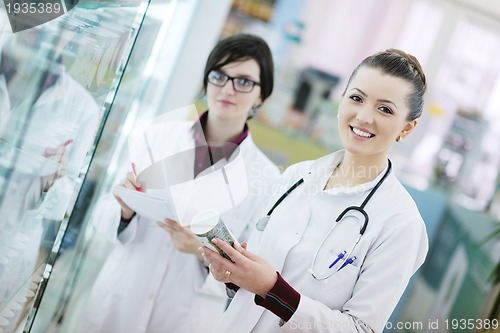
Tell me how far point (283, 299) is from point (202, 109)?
1.36 meters

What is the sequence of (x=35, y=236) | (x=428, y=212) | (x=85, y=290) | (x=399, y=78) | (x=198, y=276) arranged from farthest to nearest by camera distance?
(x=428, y=212) < (x=85, y=290) < (x=198, y=276) < (x=35, y=236) < (x=399, y=78)

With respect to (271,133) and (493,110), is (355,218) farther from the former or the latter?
(493,110)

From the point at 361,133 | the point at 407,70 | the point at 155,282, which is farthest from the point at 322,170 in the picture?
the point at 155,282

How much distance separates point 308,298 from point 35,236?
2.18ft

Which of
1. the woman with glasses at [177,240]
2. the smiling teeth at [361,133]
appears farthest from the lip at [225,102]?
the smiling teeth at [361,133]

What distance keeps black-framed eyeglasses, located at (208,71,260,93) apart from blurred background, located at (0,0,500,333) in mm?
249

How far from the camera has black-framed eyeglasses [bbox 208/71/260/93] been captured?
1.57 metres

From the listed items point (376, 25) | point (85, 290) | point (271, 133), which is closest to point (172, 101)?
point (271, 133)

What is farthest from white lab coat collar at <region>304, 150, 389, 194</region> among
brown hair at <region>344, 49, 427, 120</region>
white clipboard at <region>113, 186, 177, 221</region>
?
white clipboard at <region>113, 186, 177, 221</region>

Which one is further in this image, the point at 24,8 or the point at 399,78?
the point at 399,78

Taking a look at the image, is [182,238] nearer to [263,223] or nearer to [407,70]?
[263,223]

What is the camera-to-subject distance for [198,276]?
5.44 ft

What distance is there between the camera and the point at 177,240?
1.54 m

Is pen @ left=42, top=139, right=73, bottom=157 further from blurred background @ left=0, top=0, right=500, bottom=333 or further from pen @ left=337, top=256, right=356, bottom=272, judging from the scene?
pen @ left=337, top=256, right=356, bottom=272
